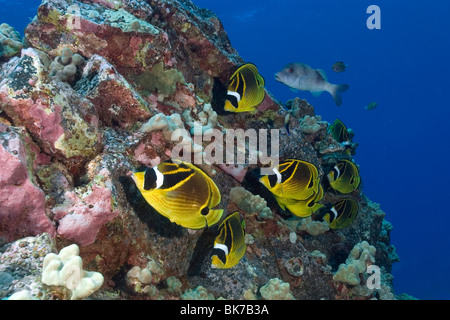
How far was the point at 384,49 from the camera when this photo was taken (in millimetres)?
89438

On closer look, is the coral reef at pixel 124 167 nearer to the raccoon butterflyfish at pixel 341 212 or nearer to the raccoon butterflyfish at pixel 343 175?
the raccoon butterflyfish at pixel 341 212

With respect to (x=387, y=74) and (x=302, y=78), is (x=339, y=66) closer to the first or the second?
(x=302, y=78)

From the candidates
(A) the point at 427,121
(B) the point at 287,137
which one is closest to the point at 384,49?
(A) the point at 427,121

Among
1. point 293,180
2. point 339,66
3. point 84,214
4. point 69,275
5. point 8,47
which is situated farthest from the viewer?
point 339,66

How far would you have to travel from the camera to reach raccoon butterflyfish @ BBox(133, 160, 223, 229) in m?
1.72

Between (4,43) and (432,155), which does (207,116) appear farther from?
(432,155)

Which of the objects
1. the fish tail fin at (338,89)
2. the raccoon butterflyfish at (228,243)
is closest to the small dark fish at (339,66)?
the fish tail fin at (338,89)

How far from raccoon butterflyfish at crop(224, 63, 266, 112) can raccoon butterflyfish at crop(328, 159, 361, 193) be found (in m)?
1.85

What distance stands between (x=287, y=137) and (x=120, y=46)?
109 inches

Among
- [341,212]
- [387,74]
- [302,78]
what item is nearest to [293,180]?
[341,212]

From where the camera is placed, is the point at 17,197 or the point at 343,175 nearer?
the point at 17,197

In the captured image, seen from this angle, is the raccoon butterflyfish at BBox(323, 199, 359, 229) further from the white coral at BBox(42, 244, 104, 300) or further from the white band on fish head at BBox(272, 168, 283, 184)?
the white coral at BBox(42, 244, 104, 300)

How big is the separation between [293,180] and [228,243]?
855 mm

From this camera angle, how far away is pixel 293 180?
8.73ft
